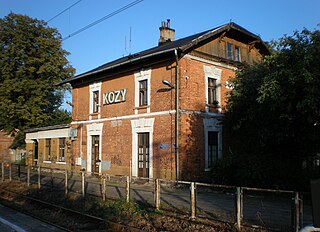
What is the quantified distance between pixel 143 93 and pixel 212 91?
3.95 meters

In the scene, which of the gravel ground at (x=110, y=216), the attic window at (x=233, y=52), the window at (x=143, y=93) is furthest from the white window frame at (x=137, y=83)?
the gravel ground at (x=110, y=216)

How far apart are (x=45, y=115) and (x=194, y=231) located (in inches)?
1098

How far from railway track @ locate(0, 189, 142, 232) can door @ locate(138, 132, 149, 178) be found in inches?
257

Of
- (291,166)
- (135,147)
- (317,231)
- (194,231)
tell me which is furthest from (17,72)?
(317,231)

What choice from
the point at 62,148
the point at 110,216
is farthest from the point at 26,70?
the point at 110,216

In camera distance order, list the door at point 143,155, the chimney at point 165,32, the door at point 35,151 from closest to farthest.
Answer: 1. the door at point 143,155
2. the chimney at point 165,32
3. the door at point 35,151

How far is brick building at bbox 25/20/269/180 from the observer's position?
55.4ft

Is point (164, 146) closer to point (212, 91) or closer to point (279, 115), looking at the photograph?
point (212, 91)

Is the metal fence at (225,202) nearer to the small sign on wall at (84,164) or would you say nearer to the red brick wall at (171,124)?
the red brick wall at (171,124)

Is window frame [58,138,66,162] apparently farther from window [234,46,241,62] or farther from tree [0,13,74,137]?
window [234,46,241,62]

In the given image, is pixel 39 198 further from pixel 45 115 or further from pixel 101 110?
pixel 45 115

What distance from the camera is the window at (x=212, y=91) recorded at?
61.5 ft

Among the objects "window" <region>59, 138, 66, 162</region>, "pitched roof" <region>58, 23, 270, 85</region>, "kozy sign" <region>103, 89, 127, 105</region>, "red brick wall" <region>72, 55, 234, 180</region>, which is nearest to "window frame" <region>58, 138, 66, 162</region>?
"window" <region>59, 138, 66, 162</region>

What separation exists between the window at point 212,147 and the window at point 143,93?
13.3ft
